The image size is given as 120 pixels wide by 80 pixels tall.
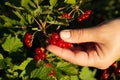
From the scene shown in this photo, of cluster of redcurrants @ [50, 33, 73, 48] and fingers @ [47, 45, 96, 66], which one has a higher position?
cluster of redcurrants @ [50, 33, 73, 48]

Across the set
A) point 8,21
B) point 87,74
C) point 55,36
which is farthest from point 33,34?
point 87,74

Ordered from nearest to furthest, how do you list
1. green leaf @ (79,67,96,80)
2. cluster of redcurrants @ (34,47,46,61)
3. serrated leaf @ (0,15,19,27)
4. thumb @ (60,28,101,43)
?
1. cluster of redcurrants @ (34,47,46,61)
2. thumb @ (60,28,101,43)
3. serrated leaf @ (0,15,19,27)
4. green leaf @ (79,67,96,80)

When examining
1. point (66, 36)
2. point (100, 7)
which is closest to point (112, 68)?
point (66, 36)

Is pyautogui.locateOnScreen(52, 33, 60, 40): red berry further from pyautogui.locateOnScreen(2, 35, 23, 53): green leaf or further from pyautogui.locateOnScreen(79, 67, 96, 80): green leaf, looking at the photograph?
pyautogui.locateOnScreen(79, 67, 96, 80): green leaf

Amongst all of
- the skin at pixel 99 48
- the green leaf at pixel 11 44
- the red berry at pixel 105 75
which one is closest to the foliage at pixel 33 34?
the green leaf at pixel 11 44

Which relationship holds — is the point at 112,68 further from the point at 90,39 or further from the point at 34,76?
the point at 34,76

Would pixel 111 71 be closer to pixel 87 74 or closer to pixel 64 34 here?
pixel 87 74

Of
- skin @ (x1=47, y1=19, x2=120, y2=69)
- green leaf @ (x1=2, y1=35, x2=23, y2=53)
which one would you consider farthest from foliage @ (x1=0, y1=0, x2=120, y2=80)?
skin @ (x1=47, y1=19, x2=120, y2=69)
